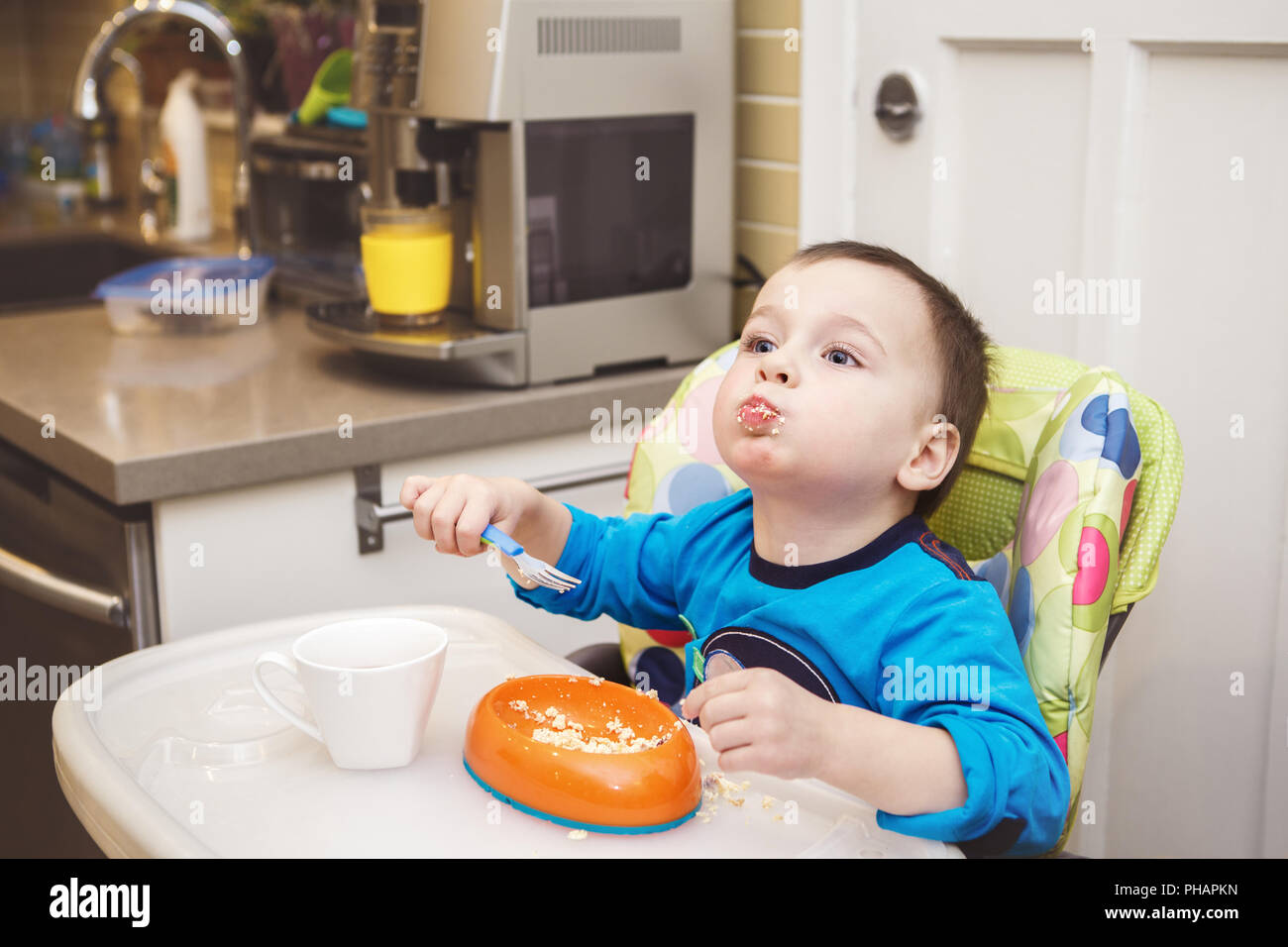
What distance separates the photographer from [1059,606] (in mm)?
989

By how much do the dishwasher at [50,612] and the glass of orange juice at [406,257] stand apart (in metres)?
0.40

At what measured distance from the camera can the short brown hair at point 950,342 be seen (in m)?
1.03

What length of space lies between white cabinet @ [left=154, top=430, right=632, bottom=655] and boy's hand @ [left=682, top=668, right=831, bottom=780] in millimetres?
797

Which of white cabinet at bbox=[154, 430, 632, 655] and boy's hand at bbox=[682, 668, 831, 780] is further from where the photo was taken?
white cabinet at bbox=[154, 430, 632, 655]

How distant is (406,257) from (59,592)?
1.80 ft

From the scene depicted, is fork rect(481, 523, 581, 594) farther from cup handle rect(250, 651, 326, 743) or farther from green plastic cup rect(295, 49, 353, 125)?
green plastic cup rect(295, 49, 353, 125)

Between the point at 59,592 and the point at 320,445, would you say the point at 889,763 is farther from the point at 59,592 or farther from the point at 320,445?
the point at 59,592

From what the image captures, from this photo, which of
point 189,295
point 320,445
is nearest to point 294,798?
point 320,445

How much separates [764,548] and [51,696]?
1.10m

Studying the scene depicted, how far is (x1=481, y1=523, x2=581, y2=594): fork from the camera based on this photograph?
3.19 ft

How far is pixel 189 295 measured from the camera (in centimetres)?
193

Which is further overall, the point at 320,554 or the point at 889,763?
the point at 320,554

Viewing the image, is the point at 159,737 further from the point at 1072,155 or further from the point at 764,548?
the point at 1072,155

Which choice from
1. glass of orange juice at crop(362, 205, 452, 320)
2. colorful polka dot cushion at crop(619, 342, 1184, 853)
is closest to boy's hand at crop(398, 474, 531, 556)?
colorful polka dot cushion at crop(619, 342, 1184, 853)
